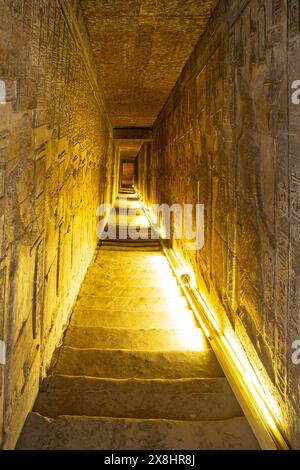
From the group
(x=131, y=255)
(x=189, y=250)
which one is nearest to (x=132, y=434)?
(x=189, y=250)

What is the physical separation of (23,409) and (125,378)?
855mm

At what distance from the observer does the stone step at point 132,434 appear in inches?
80.0

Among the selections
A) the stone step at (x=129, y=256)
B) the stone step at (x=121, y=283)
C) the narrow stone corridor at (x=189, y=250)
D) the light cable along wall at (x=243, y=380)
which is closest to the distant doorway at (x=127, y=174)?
the stone step at (x=129, y=256)

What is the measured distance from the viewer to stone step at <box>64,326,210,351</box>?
342cm

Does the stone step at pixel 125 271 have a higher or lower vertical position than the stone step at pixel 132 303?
higher

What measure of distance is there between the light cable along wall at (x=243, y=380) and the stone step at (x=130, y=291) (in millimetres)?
670

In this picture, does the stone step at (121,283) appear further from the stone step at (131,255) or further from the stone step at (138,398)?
the stone step at (138,398)

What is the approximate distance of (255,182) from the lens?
2.48 meters

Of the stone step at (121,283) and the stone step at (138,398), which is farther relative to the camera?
the stone step at (121,283)

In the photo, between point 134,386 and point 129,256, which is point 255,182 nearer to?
point 134,386

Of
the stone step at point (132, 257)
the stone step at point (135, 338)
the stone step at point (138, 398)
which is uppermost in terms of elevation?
the stone step at point (132, 257)

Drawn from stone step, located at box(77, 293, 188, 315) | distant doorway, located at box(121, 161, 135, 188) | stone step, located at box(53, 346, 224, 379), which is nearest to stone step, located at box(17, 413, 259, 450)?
stone step, located at box(53, 346, 224, 379)

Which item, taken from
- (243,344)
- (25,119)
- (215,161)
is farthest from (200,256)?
(25,119)

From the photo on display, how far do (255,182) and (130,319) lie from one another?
2203 millimetres
